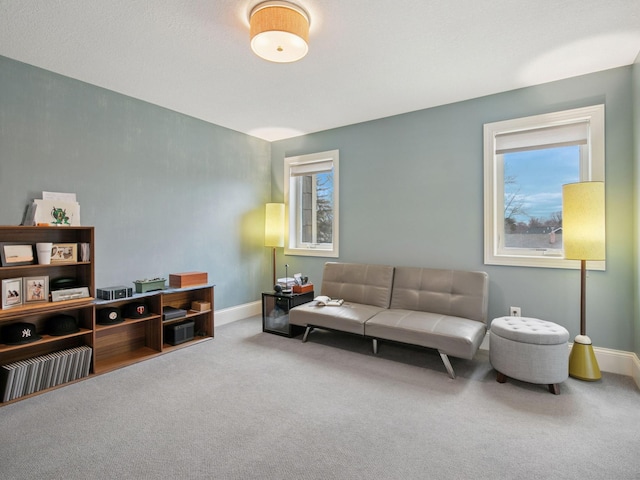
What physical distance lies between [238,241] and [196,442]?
2.94 meters

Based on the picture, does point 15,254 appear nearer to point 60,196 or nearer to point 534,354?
point 60,196

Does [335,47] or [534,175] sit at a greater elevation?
[335,47]

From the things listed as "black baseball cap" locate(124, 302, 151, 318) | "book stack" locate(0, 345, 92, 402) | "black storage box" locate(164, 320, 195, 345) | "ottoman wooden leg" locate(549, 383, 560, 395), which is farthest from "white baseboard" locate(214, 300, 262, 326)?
"ottoman wooden leg" locate(549, 383, 560, 395)

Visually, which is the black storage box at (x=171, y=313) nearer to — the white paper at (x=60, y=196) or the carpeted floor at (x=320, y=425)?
the carpeted floor at (x=320, y=425)

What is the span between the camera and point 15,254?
8.02 ft

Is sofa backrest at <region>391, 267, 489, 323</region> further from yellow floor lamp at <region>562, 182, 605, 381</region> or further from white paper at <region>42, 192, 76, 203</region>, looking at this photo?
white paper at <region>42, 192, 76, 203</region>

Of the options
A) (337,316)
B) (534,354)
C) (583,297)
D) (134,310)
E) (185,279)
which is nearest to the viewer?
(534,354)

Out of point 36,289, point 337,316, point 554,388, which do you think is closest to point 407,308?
point 337,316

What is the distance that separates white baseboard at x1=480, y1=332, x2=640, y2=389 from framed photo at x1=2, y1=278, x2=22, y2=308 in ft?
15.6

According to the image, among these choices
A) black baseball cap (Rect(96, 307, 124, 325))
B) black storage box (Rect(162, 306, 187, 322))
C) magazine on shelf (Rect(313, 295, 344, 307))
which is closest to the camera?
black baseball cap (Rect(96, 307, 124, 325))

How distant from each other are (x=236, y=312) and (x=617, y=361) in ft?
13.3

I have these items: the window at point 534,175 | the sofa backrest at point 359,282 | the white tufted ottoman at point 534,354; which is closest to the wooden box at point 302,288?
the sofa backrest at point 359,282

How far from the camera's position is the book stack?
7.57 feet

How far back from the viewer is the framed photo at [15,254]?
2.40m
